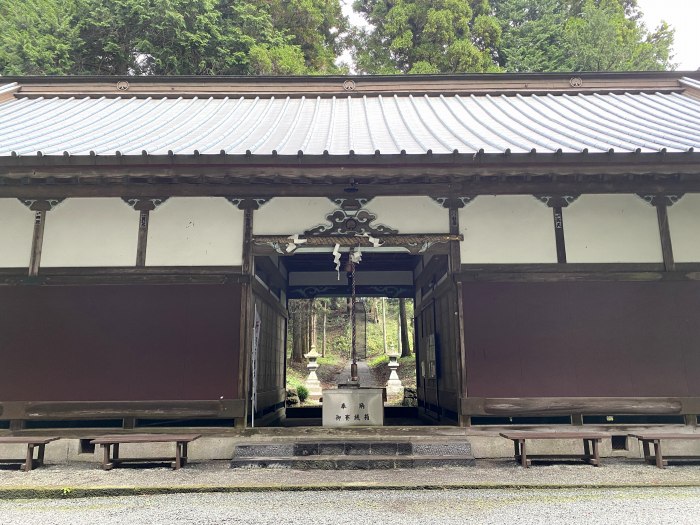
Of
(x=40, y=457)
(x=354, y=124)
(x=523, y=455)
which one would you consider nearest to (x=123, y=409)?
(x=40, y=457)

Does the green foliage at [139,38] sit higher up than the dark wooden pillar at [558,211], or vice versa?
the green foliage at [139,38]

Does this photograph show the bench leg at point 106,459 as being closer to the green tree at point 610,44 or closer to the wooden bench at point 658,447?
the wooden bench at point 658,447

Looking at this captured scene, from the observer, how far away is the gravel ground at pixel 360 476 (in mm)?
5086

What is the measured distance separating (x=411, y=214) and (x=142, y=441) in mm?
4640

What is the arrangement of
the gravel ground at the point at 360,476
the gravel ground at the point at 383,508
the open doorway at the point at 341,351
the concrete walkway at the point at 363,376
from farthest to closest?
the concrete walkway at the point at 363,376 → the open doorway at the point at 341,351 → the gravel ground at the point at 360,476 → the gravel ground at the point at 383,508

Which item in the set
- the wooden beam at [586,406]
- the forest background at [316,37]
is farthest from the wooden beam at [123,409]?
the forest background at [316,37]

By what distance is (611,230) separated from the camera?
280 inches

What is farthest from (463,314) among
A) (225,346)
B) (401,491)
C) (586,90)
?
(586,90)

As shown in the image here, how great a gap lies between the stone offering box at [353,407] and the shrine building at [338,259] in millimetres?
1175

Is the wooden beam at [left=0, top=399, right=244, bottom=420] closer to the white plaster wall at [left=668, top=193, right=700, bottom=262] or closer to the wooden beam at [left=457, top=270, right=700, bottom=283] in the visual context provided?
the wooden beam at [left=457, top=270, right=700, bottom=283]

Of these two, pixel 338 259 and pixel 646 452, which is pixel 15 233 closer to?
pixel 338 259

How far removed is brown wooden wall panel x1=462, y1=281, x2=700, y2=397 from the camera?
6.77 m

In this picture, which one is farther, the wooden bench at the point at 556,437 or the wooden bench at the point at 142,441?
the wooden bench at the point at 556,437

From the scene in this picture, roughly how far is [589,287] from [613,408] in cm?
168
